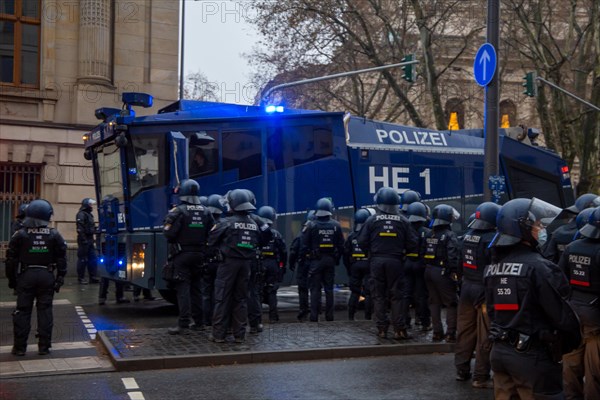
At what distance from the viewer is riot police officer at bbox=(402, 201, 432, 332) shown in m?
10.8

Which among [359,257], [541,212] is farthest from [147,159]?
[541,212]

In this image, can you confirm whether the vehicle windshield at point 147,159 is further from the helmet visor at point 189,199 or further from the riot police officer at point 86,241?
the riot police officer at point 86,241

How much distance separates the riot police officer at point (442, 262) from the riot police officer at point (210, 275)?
312 centimetres

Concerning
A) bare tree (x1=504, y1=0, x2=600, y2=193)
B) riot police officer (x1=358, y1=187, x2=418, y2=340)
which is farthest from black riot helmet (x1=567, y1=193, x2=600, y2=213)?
bare tree (x1=504, y1=0, x2=600, y2=193)

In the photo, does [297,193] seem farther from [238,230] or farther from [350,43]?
[350,43]

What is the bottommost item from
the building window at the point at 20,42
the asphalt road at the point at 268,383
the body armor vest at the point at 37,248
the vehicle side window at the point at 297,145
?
the asphalt road at the point at 268,383

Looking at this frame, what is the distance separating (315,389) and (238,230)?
9.16 feet

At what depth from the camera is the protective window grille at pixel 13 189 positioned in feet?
68.7

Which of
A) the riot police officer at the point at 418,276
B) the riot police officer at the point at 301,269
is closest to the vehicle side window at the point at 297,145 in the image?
the riot police officer at the point at 301,269

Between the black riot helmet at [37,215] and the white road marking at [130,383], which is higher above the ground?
the black riot helmet at [37,215]

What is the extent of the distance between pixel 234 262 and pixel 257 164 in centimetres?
394

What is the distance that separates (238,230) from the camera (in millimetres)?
9820

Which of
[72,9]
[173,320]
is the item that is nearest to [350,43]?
[72,9]

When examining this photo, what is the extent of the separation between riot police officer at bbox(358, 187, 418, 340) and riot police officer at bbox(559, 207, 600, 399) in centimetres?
379
